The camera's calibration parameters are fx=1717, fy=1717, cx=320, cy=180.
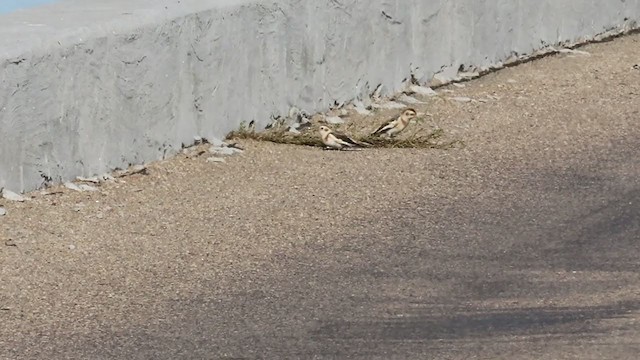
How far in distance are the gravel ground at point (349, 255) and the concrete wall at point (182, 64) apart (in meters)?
0.29

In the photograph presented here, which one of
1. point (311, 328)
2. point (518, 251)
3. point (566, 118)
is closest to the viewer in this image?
point (311, 328)

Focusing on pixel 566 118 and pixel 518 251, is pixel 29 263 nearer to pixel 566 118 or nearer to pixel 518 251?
pixel 518 251

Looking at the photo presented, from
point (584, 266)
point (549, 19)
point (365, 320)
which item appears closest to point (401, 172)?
point (584, 266)

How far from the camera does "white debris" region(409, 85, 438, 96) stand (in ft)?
42.0

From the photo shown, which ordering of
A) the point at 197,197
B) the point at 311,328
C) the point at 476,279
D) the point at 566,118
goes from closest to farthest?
1. the point at 311,328
2. the point at 476,279
3. the point at 197,197
4. the point at 566,118

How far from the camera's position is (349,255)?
8461mm

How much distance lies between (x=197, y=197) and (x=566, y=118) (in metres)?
3.32

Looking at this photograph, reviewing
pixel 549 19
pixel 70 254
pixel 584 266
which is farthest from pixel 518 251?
pixel 549 19

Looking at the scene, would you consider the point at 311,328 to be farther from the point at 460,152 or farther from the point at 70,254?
the point at 460,152

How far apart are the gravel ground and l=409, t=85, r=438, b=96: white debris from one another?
3.51ft

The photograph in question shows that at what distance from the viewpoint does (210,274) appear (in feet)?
26.5

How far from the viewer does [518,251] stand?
853cm

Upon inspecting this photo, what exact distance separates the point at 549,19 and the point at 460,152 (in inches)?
155

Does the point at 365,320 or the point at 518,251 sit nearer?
the point at 365,320
